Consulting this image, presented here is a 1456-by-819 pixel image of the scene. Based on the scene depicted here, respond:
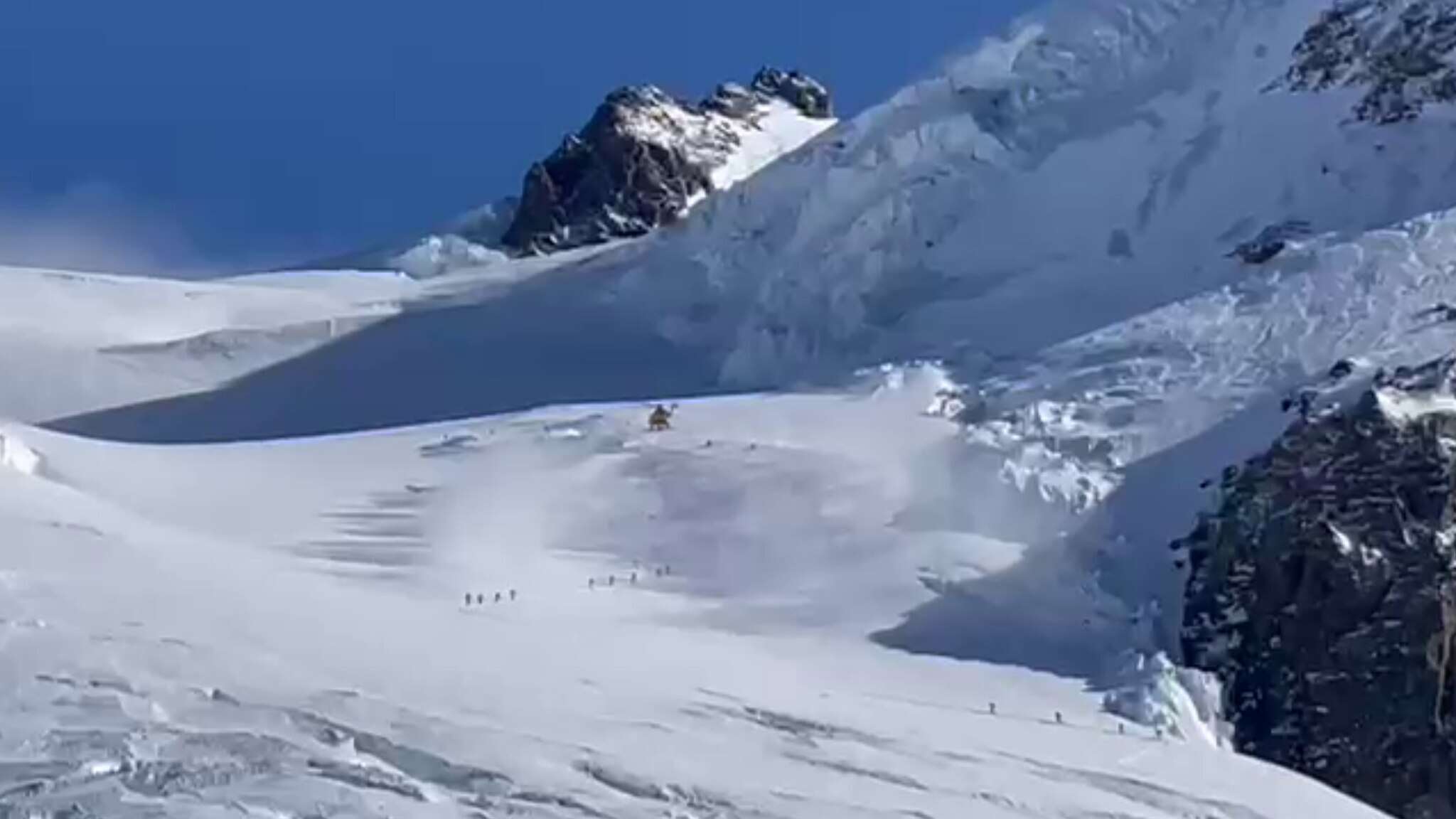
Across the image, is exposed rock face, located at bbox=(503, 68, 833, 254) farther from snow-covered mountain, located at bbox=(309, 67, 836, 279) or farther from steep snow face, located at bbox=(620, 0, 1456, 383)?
steep snow face, located at bbox=(620, 0, 1456, 383)

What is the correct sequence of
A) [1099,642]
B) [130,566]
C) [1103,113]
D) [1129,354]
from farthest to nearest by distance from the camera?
[1103,113] → [1129,354] → [1099,642] → [130,566]

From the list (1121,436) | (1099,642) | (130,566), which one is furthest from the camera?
(1121,436)

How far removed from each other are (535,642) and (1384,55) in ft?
77.5

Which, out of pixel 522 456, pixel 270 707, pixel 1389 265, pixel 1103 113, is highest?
pixel 1103 113

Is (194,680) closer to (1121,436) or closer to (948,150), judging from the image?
(1121,436)

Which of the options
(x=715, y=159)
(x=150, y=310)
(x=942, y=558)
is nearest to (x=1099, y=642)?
(x=942, y=558)

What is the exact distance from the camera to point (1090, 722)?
30047 millimetres

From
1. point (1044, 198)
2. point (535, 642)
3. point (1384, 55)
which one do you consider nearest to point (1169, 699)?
point (535, 642)

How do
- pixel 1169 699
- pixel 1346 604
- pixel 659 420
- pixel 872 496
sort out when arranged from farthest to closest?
pixel 659 420, pixel 872 496, pixel 1346 604, pixel 1169 699

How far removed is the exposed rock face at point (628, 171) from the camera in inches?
→ 2591

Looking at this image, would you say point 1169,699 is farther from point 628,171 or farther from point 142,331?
point 628,171

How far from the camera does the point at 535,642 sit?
2894 centimetres

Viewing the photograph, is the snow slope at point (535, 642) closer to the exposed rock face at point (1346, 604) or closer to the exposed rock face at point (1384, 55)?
the exposed rock face at point (1346, 604)

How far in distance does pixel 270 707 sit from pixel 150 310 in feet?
95.2
